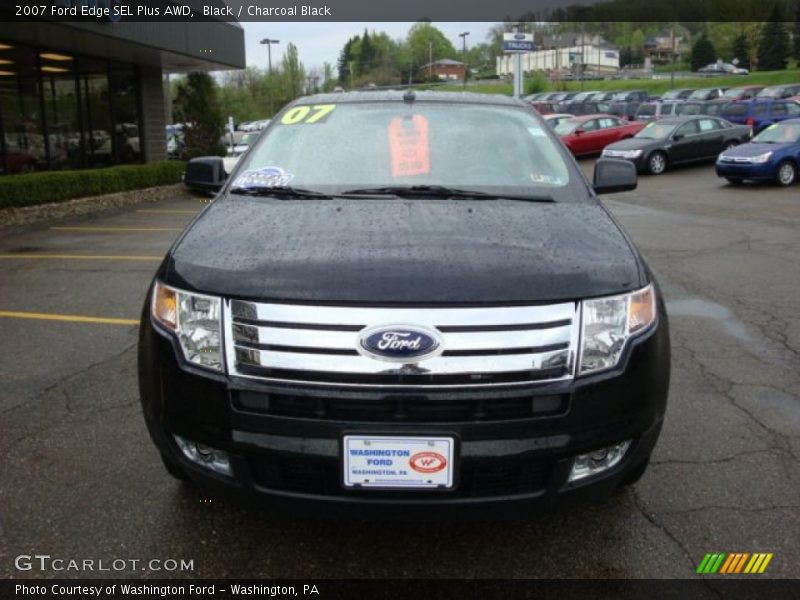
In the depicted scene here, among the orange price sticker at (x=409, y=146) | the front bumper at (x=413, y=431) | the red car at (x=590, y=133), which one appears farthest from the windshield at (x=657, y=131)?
the front bumper at (x=413, y=431)

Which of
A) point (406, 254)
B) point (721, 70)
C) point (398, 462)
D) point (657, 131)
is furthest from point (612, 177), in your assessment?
point (721, 70)

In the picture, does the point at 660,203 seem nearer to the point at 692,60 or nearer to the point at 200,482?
the point at 200,482

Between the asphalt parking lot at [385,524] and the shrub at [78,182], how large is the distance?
719 cm

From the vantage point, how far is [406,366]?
85.4 inches

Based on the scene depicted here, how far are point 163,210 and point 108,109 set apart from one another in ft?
16.3

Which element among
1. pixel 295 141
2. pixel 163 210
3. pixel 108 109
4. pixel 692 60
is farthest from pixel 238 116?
pixel 692 60

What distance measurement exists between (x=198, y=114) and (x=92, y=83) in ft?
12.4

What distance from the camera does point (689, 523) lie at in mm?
2861

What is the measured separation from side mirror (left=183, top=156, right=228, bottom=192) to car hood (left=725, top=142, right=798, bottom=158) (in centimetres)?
1434

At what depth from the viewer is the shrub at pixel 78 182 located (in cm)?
1254

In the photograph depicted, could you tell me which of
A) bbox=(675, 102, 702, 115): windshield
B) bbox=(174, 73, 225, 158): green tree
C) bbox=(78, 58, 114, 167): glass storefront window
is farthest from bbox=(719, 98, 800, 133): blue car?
bbox=(78, 58, 114, 167): glass storefront window

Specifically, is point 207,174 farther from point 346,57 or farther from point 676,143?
point 346,57

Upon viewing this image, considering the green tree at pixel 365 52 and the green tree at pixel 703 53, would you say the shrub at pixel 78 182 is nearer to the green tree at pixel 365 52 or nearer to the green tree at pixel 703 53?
the green tree at pixel 365 52

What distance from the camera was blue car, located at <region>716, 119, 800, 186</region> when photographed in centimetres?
1520
